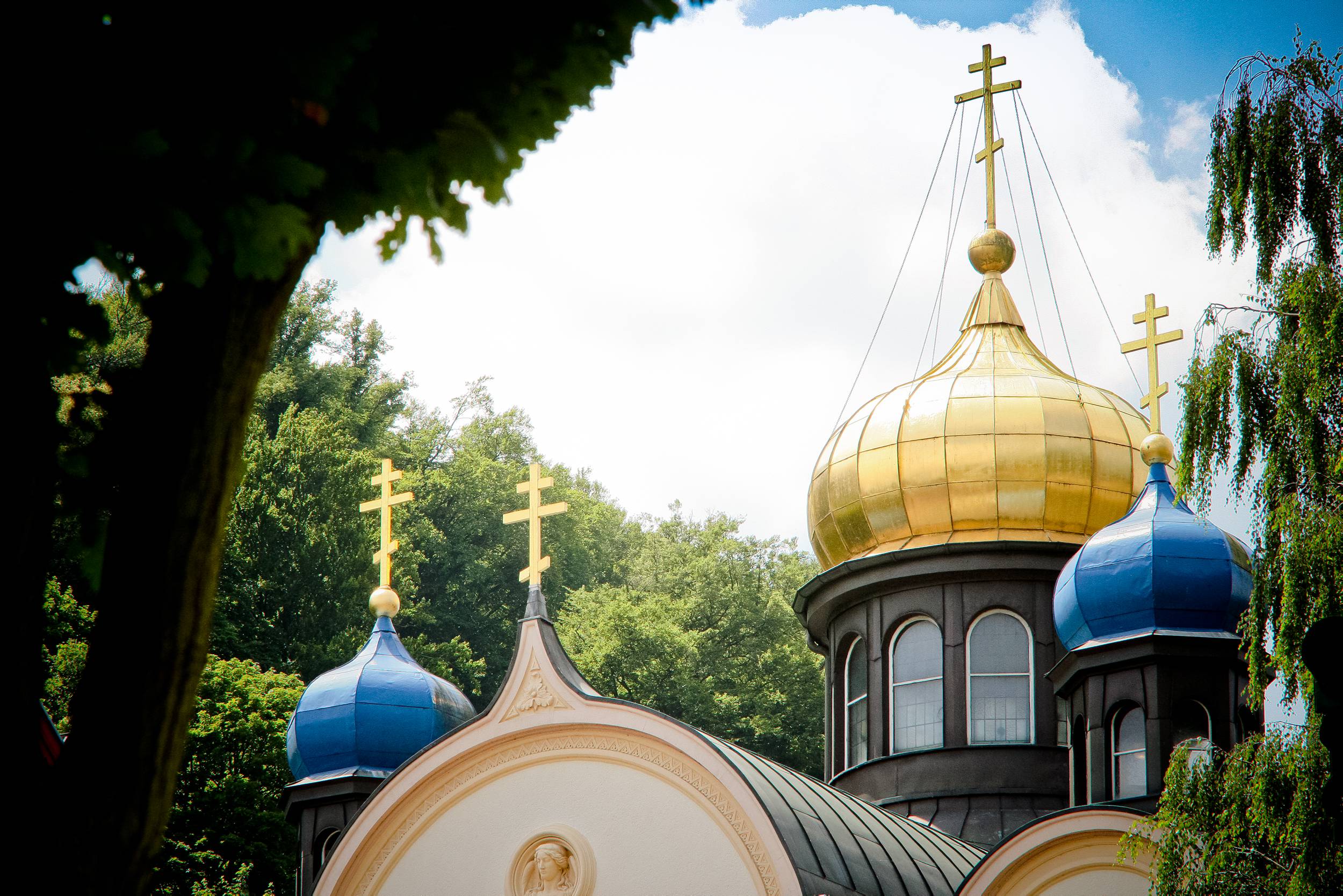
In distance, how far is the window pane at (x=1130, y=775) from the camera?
Result: 13.5 metres

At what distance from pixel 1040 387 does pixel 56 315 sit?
1496 cm

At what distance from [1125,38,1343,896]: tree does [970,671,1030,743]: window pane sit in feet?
15.5

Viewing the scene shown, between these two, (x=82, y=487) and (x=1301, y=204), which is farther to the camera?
(x=1301, y=204)

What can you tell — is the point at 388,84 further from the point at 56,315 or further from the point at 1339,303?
the point at 1339,303

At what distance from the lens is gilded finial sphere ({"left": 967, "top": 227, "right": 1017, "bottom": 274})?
2005 cm

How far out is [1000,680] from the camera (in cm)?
1658

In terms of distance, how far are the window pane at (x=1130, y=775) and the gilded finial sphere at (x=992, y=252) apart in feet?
25.5

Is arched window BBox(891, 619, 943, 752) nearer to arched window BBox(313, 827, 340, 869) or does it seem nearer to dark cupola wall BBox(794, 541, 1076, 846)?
dark cupola wall BBox(794, 541, 1076, 846)

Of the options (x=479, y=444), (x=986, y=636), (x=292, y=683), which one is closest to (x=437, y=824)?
(x=986, y=636)

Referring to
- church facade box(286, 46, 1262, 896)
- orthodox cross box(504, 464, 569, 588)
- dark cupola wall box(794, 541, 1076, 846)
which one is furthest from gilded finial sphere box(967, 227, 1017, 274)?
orthodox cross box(504, 464, 569, 588)

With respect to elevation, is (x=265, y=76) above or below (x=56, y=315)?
above

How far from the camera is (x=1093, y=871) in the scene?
12539 millimetres

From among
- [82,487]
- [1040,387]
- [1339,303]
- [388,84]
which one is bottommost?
[82,487]

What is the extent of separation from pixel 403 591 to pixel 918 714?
616 inches
